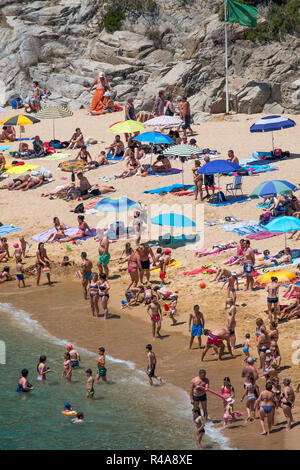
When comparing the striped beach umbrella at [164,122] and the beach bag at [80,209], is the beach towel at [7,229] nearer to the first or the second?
the beach bag at [80,209]

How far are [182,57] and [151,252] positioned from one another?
21.4 metres

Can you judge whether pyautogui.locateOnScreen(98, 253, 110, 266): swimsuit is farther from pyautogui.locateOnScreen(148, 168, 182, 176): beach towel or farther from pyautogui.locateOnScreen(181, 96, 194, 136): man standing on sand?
pyautogui.locateOnScreen(181, 96, 194, 136): man standing on sand

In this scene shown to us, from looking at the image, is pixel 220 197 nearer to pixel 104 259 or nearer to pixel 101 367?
pixel 104 259

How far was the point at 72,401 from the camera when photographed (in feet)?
58.3

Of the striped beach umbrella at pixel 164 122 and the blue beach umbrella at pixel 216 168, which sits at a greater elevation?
the striped beach umbrella at pixel 164 122

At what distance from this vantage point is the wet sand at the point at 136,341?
15711 mm

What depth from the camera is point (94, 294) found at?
22.0 m

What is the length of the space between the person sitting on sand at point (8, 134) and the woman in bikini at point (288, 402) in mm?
24750

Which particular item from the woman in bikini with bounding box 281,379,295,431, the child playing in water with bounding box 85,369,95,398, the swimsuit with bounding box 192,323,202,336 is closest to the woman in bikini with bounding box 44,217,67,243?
the swimsuit with bounding box 192,323,202,336

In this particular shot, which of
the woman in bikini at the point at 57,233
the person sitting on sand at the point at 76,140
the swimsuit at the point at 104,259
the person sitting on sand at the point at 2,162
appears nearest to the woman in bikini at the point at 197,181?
the woman in bikini at the point at 57,233

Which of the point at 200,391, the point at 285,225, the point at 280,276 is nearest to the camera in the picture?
the point at 200,391

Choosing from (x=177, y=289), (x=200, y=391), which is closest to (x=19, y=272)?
(x=177, y=289)

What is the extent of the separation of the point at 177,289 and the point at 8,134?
17635mm

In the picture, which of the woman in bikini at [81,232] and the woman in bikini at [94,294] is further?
the woman in bikini at [81,232]
